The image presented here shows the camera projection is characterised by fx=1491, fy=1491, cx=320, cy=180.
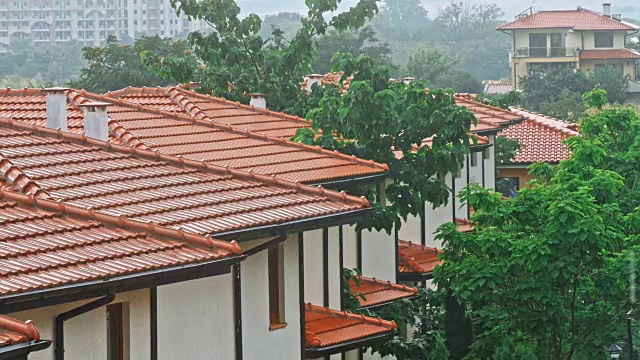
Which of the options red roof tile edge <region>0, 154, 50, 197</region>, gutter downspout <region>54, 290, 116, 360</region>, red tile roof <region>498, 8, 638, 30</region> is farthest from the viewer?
red tile roof <region>498, 8, 638, 30</region>

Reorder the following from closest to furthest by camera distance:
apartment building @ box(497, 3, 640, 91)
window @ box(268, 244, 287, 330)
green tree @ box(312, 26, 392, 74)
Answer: window @ box(268, 244, 287, 330), green tree @ box(312, 26, 392, 74), apartment building @ box(497, 3, 640, 91)

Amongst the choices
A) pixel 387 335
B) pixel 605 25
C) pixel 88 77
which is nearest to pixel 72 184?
pixel 387 335

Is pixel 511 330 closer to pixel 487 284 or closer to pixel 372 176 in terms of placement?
pixel 487 284

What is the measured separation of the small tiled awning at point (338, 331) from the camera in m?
17.7

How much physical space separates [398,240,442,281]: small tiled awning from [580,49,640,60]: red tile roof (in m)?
79.5

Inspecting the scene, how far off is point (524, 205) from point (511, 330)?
1.84m

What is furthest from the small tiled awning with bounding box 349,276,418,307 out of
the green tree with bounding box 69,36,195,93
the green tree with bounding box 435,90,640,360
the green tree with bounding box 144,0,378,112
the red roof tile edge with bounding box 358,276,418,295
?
the green tree with bounding box 69,36,195,93

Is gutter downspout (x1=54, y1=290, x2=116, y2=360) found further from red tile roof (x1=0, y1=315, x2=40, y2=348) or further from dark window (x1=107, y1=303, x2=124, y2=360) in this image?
red tile roof (x1=0, y1=315, x2=40, y2=348)

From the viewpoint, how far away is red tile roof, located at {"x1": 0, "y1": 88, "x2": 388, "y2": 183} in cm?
1941

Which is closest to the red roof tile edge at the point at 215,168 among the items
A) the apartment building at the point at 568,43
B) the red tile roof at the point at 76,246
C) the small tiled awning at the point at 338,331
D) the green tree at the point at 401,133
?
the small tiled awning at the point at 338,331

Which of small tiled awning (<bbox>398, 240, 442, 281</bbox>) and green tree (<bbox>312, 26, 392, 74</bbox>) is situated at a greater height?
green tree (<bbox>312, 26, 392, 74</bbox>)

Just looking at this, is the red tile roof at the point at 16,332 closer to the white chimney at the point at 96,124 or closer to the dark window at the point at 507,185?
the white chimney at the point at 96,124

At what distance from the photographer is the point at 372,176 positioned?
20250 millimetres

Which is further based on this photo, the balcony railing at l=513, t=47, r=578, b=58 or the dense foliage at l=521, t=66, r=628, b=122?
the balcony railing at l=513, t=47, r=578, b=58
